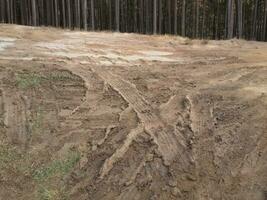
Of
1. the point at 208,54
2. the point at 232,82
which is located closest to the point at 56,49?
the point at 208,54

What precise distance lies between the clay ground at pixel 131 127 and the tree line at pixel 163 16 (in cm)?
306

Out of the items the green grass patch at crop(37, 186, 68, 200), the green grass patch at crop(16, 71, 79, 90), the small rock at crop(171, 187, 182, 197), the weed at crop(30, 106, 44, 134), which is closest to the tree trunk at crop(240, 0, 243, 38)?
the green grass patch at crop(16, 71, 79, 90)

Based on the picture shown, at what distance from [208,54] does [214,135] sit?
3.92m

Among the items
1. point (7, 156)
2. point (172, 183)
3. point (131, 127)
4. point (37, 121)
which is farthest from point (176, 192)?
Result: point (37, 121)

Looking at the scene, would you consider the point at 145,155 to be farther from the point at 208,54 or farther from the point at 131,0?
the point at 131,0

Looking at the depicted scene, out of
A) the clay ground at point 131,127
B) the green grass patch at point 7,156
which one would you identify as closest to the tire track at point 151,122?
the clay ground at point 131,127

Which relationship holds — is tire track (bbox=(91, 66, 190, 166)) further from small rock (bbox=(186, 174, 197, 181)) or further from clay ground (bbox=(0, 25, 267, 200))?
small rock (bbox=(186, 174, 197, 181))

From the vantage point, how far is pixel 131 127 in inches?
277

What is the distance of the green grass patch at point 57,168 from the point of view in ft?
20.7

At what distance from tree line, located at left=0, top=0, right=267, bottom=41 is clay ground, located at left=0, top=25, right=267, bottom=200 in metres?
3.06

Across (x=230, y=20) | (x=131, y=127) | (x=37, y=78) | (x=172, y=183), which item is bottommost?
(x=172, y=183)

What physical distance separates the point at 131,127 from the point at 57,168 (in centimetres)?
112

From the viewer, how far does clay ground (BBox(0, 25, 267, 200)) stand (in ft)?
20.1

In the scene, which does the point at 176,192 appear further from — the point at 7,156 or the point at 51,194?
the point at 7,156
